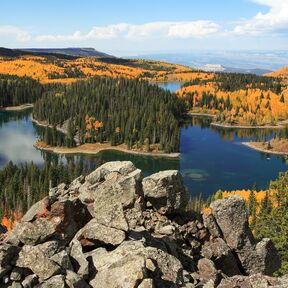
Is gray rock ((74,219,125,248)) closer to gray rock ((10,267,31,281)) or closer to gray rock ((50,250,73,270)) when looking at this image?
gray rock ((50,250,73,270))

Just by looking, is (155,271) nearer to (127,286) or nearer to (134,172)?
(127,286)

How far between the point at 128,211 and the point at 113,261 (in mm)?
10994

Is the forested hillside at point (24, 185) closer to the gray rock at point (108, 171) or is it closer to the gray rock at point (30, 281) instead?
the gray rock at point (108, 171)

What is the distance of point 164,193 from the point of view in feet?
143

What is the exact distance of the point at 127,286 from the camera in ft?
87.2

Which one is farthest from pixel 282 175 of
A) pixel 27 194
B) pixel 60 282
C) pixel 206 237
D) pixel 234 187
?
pixel 234 187

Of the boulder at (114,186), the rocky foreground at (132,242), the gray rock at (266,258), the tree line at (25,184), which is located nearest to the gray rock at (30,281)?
the rocky foreground at (132,242)

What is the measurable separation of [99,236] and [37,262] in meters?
6.38

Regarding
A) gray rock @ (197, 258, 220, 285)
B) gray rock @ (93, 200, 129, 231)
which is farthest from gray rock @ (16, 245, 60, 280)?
gray rock @ (197, 258, 220, 285)

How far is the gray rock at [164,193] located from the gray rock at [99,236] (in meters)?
11.1

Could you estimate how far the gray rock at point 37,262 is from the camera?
26938 mm

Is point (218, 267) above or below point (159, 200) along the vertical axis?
below

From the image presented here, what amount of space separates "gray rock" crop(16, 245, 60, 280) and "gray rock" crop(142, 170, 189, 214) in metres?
17.6

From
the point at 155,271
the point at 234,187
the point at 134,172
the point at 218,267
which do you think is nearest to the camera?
the point at 155,271
